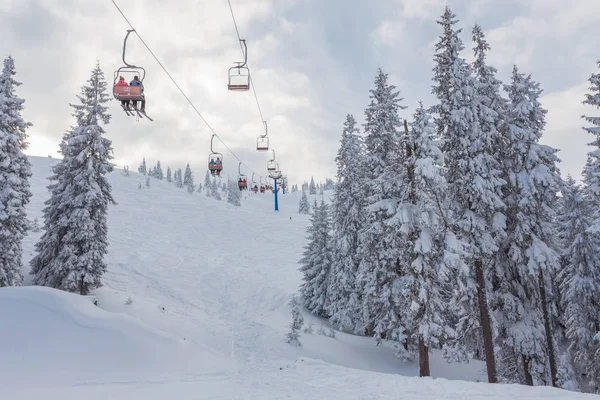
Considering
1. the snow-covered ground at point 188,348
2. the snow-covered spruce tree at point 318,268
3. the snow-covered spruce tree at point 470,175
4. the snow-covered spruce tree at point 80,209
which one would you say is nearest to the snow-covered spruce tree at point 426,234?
the snow-covered spruce tree at point 470,175

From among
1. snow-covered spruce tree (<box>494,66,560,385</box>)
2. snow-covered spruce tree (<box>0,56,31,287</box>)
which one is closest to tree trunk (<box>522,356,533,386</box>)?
snow-covered spruce tree (<box>494,66,560,385</box>)

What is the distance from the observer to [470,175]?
1633cm

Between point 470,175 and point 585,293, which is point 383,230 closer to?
point 470,175

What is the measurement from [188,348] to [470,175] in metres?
14.8

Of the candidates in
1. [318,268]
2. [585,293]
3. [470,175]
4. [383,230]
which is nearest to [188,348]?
[383,230]

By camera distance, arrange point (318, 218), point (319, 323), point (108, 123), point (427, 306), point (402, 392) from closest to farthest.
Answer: point (402, 392) → point (427, 306) → point (108, 123) → point (319, 323) → point (318, 218)

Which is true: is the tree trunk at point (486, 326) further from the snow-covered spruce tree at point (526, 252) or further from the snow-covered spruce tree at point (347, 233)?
the snow-covered spruce tree at point (347, 233)

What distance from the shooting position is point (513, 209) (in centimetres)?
1803

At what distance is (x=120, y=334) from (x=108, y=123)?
17.0 meters

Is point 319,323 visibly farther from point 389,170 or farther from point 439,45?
point 439,45

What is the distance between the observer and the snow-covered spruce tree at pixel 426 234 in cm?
1529

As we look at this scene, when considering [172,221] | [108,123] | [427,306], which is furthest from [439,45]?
[172,221]

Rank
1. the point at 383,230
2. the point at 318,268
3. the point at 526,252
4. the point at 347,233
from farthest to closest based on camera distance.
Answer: the point at 318,268 → the point at 347,233 → the point at 383,230 → the point at 526,252

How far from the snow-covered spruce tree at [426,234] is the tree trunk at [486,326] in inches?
47.1
